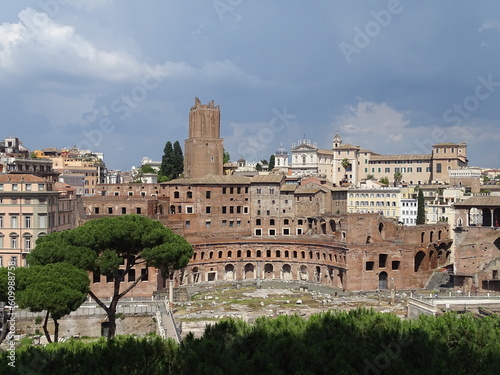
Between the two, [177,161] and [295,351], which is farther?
[177,161]

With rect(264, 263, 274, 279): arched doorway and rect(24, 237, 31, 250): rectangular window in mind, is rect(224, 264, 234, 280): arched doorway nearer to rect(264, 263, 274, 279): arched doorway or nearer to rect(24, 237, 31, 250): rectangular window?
rect(264, 263, 274, 279): arched doorway

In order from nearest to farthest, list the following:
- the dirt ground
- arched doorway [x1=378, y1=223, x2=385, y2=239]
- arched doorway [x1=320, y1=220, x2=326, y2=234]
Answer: the dirt ground → arched doorway [x1=378, y1=223, x2=385, y2=239] → arched doorway [x1=320, y1=220, x2=326, y2=234]

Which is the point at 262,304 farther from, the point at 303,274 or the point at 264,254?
the point at 264,254

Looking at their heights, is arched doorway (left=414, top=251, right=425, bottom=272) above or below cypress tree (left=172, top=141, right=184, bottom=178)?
below

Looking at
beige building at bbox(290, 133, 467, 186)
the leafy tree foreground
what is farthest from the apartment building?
beige building at bbox(290, 133, 467, 186)

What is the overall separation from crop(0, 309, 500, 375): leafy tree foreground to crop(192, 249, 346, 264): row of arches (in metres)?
38.0

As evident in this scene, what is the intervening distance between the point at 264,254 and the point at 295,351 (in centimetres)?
4750

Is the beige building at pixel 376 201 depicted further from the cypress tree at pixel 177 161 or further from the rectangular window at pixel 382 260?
the rectangular window at pixel 382 260

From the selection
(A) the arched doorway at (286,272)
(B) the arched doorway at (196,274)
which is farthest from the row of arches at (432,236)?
(B) the arched doorway at (196,274)

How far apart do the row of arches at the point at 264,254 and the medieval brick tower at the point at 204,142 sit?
17956mm

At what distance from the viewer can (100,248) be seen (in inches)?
1567

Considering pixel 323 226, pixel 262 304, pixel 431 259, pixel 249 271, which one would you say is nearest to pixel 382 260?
pixel 431 259

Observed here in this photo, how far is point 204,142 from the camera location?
3413 inches

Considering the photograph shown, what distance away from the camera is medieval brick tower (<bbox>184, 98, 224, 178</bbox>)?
86.2 meters
